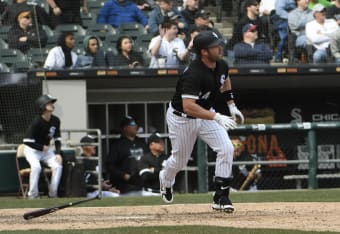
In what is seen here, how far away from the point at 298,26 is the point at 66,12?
12.9 feet

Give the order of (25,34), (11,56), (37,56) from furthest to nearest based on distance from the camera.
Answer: (25,34) < (37,56) < (11,56)

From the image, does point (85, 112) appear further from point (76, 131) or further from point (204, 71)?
point (204, 71)

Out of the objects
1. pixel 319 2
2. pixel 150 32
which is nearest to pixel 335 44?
pixel 319 2

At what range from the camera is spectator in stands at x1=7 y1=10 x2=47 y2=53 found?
44.8ft

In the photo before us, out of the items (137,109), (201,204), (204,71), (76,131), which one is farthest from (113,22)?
(204,71)

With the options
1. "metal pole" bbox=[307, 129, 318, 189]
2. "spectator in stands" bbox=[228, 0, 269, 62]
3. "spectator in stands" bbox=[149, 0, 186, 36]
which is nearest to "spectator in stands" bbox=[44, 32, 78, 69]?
"spectator in stands" bbox=[149, 0, 186, 36]

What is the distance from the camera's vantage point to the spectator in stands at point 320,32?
14.0 m

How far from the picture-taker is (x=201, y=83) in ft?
24.1

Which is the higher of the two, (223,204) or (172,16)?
(172,16)

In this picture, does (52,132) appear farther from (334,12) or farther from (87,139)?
(334,12)

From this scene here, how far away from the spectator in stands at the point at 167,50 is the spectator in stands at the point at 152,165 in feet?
5.47

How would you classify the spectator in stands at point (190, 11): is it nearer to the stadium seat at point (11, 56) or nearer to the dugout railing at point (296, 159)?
the dugout railing at point (296, 159)

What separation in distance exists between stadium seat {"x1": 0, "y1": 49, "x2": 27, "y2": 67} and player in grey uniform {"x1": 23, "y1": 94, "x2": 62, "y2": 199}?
5.34ft

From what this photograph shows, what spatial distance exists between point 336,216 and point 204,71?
1.68 metres
